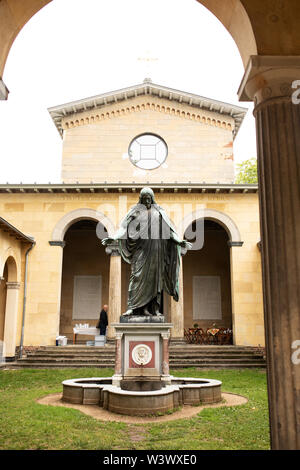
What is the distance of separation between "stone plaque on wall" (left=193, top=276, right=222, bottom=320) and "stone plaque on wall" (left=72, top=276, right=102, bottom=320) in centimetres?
485

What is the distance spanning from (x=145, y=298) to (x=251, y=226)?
38.0 feet

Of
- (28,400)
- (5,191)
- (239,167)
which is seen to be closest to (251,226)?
(5,191)

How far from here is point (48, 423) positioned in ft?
20.8

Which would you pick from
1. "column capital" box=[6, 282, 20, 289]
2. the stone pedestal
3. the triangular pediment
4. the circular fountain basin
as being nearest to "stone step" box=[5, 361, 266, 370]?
"column capital" box=[6, 282, 20, 289]

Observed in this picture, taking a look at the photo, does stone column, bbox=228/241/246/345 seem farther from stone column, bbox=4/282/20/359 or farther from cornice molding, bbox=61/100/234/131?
stone column, bbox=4/282/20/359

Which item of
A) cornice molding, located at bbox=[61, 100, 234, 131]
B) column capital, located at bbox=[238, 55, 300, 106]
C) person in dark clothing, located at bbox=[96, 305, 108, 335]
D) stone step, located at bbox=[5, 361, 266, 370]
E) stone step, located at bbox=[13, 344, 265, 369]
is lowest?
stone step, located at bbox=[5, 361, 266, 370]

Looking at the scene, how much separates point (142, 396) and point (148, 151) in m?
16.2

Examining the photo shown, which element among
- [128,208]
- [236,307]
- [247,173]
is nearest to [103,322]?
[128,208]

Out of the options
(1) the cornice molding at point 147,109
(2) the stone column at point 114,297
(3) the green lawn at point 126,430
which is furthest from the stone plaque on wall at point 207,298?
(3) the green lawn at point 126,430

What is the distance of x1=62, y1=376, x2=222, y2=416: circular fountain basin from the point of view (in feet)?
23.3

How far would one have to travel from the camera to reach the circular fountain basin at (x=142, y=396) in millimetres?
7098

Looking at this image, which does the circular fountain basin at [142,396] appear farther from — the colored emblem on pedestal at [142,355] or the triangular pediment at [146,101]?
the triangular pediment at [146,101]

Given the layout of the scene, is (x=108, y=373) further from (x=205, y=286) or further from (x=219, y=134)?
(x=219, y=134)

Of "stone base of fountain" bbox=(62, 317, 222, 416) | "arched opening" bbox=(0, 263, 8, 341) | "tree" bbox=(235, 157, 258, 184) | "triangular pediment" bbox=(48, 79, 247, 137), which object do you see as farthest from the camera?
"tree" bbox=(235, 157, 258, 184)
